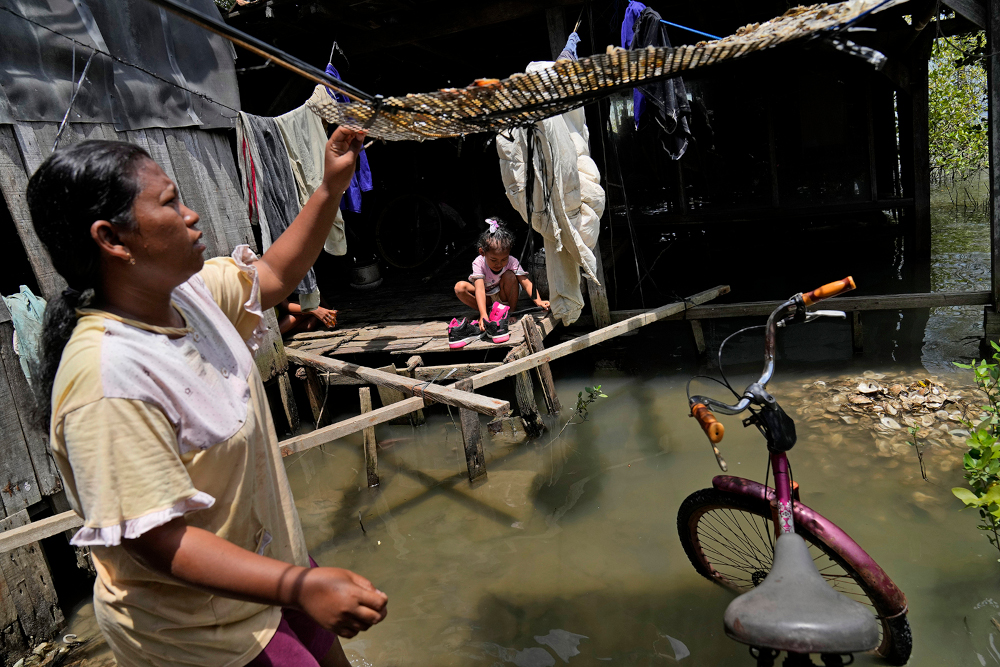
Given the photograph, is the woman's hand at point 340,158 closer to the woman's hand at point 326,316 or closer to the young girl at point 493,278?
the young girl at point 493,278

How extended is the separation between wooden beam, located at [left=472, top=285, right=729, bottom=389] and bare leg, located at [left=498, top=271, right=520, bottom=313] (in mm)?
1104

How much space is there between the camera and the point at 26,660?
358 centimetres

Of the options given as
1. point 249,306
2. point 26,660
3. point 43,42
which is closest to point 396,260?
point 43,42

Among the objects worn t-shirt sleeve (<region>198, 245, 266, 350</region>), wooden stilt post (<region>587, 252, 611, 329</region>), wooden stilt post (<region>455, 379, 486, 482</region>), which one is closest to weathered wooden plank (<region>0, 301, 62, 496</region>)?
wooden stilt post (<region>455, 379, 486, 482</region>)

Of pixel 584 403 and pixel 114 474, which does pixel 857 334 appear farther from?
pixel 114 474

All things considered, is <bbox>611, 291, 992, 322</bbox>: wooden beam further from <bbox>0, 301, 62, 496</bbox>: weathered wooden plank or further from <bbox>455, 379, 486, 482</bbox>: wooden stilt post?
<bbox>0, 301, 62, 496</bbox>: weathered wooden plank

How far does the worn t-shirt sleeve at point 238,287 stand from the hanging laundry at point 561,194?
3292mm

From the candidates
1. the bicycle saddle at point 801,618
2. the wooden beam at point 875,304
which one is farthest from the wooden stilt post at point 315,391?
the bicycle saddle at point 801,618

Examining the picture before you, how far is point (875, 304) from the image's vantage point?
19.3 ft

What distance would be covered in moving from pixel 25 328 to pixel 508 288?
4.01 metres

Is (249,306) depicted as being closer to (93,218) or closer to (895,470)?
(93,218)

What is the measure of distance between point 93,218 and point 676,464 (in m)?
4.40

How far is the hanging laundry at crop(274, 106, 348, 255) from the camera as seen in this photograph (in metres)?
6.10

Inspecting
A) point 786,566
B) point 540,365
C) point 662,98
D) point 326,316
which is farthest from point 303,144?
point 786,566
